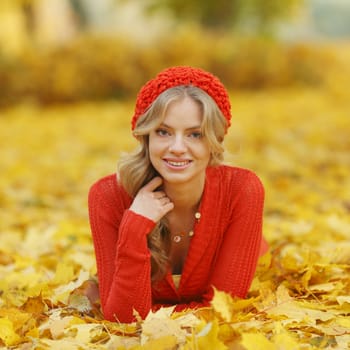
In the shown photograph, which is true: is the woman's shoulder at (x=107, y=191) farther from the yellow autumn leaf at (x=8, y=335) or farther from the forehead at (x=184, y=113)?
the yellow autumn leaf at (x=8, y=335)

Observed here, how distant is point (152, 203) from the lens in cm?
209

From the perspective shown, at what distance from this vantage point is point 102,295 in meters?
2.20

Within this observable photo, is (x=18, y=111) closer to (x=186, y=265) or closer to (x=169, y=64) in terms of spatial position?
(x=169, y=64)

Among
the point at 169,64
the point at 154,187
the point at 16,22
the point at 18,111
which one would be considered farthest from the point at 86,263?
the point at 16,22

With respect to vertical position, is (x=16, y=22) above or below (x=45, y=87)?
above

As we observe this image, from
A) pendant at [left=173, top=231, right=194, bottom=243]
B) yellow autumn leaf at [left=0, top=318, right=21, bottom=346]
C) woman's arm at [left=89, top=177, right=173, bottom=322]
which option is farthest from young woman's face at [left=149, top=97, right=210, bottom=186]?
yellow autumn leaf at [left=0, top=318, right=21, bottom=346]

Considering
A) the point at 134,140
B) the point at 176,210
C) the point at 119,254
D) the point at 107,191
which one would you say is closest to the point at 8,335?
the point at 119,254

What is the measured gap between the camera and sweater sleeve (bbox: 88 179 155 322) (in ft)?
6.72

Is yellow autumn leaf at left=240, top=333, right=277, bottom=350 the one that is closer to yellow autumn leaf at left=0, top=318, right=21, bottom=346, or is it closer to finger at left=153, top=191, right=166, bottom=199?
finger at left=153, top=191, right=166, bottom=199

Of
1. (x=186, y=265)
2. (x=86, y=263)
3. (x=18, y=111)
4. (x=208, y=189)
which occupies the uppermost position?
(x=208, y=189)

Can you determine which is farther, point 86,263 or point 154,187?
point 86,263

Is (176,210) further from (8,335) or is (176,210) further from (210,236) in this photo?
(8,335)

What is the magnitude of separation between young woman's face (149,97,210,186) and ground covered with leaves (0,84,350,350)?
369 millimetres

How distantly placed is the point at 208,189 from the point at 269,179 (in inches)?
134
